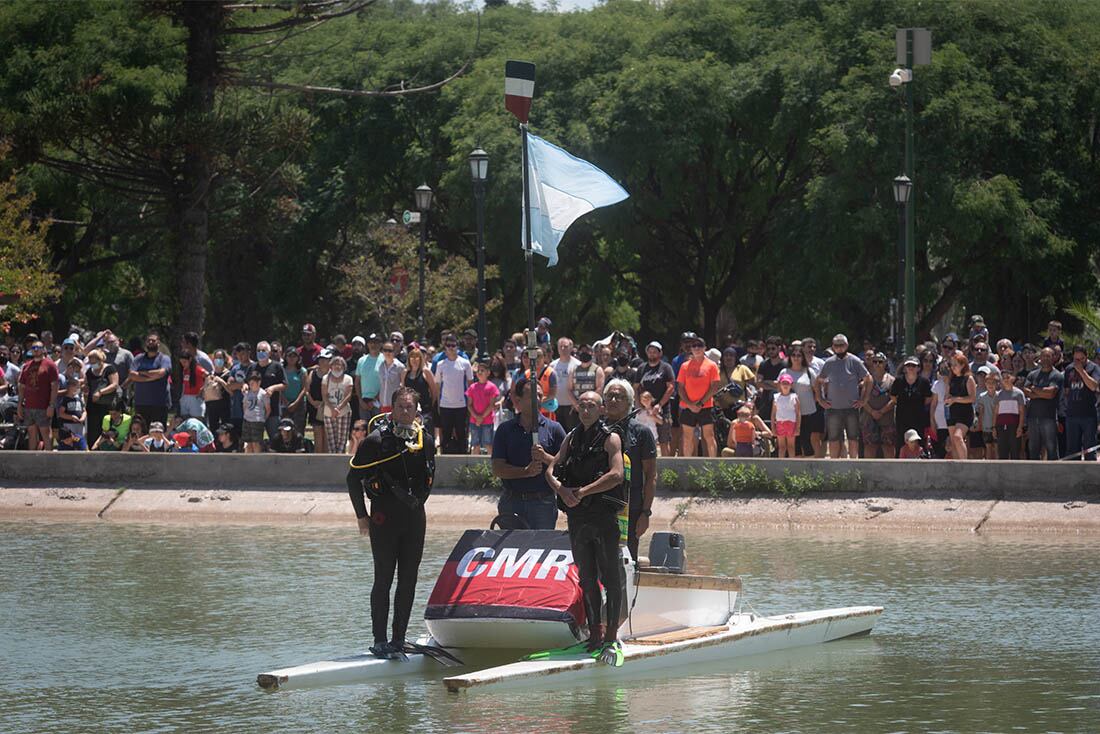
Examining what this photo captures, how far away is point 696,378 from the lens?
20688 millimetres

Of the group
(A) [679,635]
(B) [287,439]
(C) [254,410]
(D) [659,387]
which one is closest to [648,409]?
(D) [659,387]

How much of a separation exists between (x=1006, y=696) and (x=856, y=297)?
30.0m

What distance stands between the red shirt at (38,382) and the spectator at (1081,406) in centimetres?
1330

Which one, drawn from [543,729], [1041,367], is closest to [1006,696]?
[543,729]

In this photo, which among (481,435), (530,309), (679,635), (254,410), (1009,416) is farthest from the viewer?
(254,410)

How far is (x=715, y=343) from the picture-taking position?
48.2 meters

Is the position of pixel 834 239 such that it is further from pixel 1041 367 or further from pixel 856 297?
pixel 1041 367

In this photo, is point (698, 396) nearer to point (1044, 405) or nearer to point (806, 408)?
point (806, 408)

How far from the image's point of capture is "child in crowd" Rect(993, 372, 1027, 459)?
1981 centimetres

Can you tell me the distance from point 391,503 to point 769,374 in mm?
11530

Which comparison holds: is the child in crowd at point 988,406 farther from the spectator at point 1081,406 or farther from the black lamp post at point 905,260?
the black lamp post at point 905,260

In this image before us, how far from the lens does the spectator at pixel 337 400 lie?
2214 cm

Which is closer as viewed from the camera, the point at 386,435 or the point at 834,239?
the point at 386,435

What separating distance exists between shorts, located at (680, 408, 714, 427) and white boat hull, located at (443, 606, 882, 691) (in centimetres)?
826
